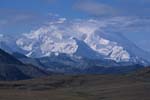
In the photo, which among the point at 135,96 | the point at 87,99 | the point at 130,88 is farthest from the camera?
the point at 130,88

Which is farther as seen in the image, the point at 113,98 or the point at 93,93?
the point at 93,93

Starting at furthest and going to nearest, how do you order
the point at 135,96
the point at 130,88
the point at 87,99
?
the point at 130,88, the point at 135,96, the point at 87,99

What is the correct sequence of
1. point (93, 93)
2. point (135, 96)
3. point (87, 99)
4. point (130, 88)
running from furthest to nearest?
1. point (130, 88)
2. point (93, 93)
3. point (135, 96)
4. point (87, 99)

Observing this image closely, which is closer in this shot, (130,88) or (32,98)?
(32,98)

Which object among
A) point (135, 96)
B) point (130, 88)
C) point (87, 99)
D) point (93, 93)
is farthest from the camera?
point (130, 88)

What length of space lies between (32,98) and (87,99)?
18.9m

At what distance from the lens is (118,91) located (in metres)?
188

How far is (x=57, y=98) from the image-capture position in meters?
165

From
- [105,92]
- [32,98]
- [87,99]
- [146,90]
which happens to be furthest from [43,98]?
[146,90]

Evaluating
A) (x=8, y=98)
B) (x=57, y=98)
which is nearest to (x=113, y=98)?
(x=57, y=98)

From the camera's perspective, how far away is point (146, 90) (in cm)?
18612

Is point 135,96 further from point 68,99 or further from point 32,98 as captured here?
point 32,98

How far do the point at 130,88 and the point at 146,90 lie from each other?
13194 millimetres

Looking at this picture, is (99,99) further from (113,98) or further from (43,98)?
(43,98)
